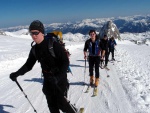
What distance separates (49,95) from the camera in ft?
17.2

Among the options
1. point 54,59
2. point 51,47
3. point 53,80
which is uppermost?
point 51,47

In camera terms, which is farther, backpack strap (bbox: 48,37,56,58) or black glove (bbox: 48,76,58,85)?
black glove (bbox: 48,76,58,85)

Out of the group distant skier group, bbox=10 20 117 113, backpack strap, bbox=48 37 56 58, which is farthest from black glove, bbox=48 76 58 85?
backpack strap, bbox=48 37 56 58

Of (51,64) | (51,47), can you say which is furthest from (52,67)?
(51,47)

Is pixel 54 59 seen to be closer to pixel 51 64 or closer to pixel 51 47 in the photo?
pixel 51 64

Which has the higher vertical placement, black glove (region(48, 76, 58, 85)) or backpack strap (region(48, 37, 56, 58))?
backpack strap (region(48, 37, 56, 58))

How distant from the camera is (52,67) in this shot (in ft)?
16.1

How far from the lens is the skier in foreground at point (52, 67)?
15.4ft

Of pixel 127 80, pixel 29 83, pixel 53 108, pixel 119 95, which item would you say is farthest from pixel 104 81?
pixel 53 108

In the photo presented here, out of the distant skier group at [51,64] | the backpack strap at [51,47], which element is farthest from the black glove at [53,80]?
the backpack strap at [51,47]

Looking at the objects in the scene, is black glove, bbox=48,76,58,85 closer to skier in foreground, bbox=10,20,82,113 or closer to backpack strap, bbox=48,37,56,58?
skier in foreground, bbox=10,20,82,113

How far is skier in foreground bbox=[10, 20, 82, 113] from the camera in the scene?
470cm

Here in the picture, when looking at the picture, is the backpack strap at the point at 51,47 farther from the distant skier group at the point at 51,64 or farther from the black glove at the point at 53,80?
the black glove at the point at 53,80

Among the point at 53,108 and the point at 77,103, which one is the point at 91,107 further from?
the point at 53,108
